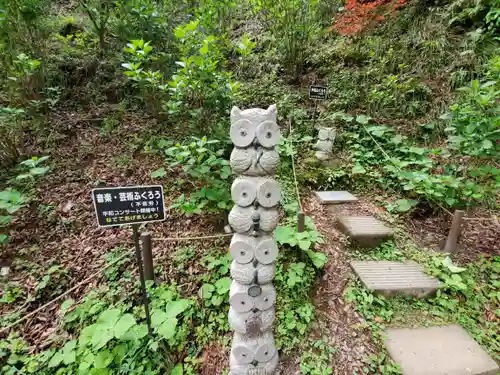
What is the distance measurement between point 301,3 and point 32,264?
22.6 feet

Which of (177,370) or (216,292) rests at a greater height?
(216,292)

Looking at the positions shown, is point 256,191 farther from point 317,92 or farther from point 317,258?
point 317,92

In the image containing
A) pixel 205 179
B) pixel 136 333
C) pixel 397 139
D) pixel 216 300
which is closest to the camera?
pixel 136 333

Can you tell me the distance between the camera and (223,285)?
2.44 m

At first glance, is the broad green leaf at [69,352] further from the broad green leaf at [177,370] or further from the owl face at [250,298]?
Result: the owl face at [250,298]

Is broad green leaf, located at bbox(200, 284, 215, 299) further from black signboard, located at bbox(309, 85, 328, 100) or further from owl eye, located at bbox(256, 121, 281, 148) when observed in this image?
black signboard, located at bbox(309, 85, 328, 100)

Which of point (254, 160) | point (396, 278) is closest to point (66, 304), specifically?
point (254, 160)

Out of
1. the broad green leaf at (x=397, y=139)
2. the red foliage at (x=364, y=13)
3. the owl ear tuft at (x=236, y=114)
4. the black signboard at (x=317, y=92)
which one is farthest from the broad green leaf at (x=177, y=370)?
the red foliage at (x=364, y=13)

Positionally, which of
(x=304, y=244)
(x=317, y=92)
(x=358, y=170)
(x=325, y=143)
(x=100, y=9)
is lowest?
(x=304, y=244)

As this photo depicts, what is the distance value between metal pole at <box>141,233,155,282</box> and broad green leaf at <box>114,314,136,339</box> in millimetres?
598

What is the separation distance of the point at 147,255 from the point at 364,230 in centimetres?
263

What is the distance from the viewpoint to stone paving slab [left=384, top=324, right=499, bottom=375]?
199 cm

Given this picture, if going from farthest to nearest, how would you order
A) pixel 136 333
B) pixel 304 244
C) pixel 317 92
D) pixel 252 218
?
pixel 317 92 → pixel 304 244 → pixel 136 333 → pixel 252 218

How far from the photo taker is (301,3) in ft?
18.6
